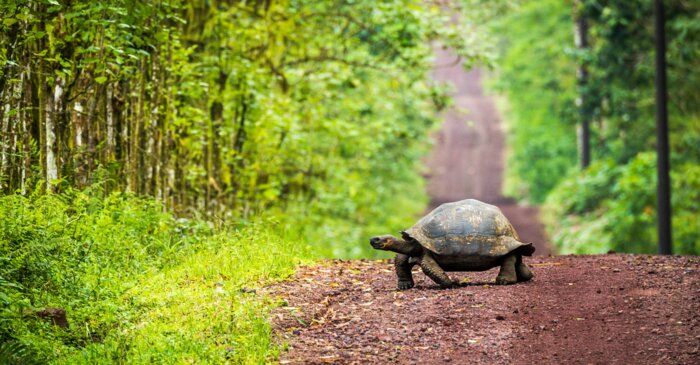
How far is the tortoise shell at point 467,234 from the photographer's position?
32.6ft

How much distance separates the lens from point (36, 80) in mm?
11297

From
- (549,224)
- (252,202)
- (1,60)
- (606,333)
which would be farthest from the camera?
(549,224)

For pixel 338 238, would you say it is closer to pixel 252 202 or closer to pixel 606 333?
pixel 252 202

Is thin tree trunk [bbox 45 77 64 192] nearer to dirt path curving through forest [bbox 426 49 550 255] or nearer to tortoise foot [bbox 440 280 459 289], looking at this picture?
tortoise foot [bbox 440 280 459 289]

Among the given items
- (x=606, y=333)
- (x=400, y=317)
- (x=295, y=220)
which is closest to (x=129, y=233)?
(x=400, y=317)

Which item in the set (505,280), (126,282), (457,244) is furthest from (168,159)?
(505,280)

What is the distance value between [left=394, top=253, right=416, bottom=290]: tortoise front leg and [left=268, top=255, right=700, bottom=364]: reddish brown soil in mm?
139

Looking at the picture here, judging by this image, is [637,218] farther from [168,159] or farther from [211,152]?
[168,159]

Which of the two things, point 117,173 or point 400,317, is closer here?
point 400,317

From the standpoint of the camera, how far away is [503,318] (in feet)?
29.2

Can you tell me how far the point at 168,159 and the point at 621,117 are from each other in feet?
68.7

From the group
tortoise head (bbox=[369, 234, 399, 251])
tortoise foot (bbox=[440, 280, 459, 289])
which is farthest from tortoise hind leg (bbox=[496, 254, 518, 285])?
tortoise head (bbox=[369, 234, 399, 251])

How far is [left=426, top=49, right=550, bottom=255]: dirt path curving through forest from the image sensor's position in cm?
3934

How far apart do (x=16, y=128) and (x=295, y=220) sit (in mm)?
8142
